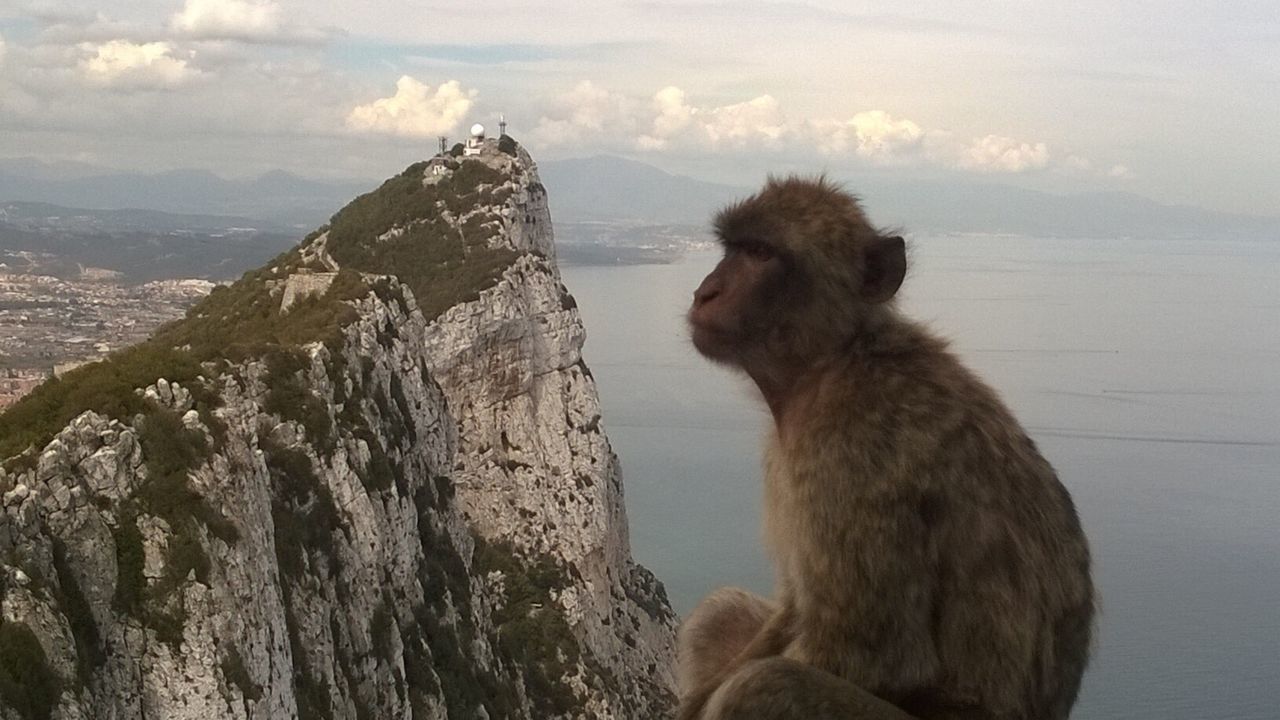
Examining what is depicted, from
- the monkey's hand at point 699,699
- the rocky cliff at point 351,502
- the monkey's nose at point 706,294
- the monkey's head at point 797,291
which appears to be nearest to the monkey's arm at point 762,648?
the monkey's hand at point 699,699

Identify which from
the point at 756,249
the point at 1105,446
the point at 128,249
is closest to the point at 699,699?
the point at 756,249

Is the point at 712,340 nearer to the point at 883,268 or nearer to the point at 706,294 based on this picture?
the point at 706,294

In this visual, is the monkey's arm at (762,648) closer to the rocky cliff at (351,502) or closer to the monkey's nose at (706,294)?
the monkey's nose at (706,294)

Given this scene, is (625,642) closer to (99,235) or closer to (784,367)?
(784,367)

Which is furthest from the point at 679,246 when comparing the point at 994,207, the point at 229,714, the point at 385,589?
the point at 994,207

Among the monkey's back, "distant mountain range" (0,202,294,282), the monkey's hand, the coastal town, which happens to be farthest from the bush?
"distant mountain range" (0,202,294,282)

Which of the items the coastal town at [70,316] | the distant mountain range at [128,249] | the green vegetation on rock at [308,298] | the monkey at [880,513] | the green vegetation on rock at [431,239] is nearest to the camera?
the monkey at [880,513]
